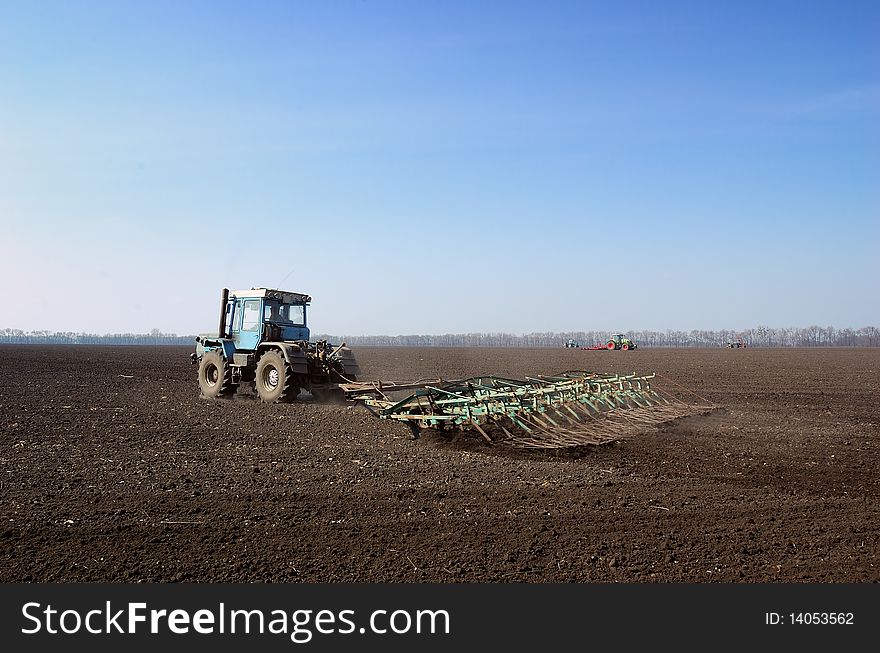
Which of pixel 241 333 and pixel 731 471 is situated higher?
pixel 241 333

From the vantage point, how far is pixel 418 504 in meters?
6.75

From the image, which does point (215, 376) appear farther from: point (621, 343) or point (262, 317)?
point (621, 343)

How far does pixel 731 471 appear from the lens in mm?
8359

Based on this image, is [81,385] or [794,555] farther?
[81,385]

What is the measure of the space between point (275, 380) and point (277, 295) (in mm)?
1941

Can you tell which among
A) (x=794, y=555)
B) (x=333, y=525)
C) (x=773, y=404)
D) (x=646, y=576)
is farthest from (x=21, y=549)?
(x=773, y=404)

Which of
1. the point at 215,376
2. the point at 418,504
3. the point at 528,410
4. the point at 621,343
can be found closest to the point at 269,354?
the point at 215,376

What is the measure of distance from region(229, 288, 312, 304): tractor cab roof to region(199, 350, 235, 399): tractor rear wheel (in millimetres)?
1610

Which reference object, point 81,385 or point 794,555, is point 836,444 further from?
point 81,385

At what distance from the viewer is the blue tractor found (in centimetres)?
1461

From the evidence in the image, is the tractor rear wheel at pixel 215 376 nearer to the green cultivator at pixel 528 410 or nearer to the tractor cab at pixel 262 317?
the tractor cab at pixel 262 317

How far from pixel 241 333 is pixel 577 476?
9.87 m

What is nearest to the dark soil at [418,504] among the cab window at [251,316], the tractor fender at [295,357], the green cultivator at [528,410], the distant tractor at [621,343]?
the green cultivator at [528,410]

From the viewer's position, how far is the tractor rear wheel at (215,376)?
15719mm
